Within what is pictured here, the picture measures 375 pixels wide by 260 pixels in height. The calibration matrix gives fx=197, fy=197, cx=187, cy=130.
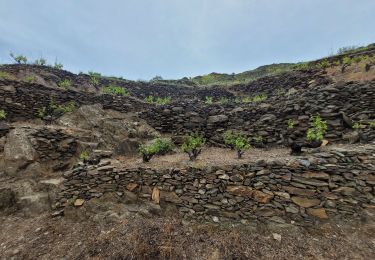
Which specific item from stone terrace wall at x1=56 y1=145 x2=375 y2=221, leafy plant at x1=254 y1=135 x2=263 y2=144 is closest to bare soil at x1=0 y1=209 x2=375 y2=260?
stone terrace wall at x1=56 y1=145 x2=375 y2=221

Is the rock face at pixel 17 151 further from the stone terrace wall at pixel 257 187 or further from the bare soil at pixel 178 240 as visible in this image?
the stone terrace wall at pixel 257 187

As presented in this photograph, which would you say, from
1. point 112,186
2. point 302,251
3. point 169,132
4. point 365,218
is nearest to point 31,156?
point 112,186

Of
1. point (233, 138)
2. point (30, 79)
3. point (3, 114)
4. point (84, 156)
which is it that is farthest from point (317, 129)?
point (30, 79)

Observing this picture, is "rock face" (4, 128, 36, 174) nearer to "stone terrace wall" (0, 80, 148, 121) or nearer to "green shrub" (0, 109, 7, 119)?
"green shrub" (0, 109, 7, 119)

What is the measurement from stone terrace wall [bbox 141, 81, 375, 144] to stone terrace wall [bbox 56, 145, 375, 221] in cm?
221

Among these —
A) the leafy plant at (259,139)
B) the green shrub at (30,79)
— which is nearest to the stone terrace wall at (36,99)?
the green shrub at (30,79)

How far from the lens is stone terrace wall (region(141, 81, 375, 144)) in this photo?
24.3 feet

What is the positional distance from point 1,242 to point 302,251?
23.6 ft

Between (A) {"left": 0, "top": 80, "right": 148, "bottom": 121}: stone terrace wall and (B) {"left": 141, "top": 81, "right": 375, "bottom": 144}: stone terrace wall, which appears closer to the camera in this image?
(B) {"left": 141, "top": 81, "right": 375, "bottom": 144}: stone terrace wall

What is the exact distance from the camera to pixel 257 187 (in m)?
5.26

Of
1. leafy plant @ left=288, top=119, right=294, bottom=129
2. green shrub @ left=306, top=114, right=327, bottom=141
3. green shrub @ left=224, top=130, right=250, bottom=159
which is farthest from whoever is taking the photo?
green shrub @ left=224, top=130, right=250, bottom=159

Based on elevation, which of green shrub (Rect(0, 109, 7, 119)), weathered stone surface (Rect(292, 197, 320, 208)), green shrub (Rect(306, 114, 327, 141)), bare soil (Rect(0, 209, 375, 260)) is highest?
green shrub (Rect(0, 109, 7, 119))

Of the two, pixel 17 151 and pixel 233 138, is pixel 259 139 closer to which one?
pixel 233 138

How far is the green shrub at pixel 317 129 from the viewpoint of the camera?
6.51 meters
